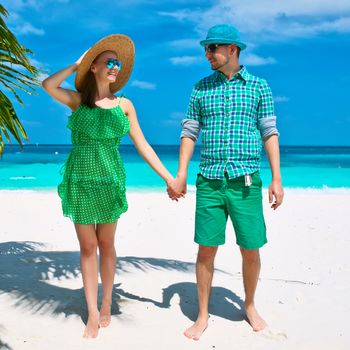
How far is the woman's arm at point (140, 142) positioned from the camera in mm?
3658

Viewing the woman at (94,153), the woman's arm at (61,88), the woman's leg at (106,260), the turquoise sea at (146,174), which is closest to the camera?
the woman's arm at (61,88)

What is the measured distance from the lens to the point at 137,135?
3.71 meters

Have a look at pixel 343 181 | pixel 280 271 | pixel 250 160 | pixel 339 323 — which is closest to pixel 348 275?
pixel 280 271

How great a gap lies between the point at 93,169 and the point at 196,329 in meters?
1.23

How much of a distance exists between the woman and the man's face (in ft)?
1.72

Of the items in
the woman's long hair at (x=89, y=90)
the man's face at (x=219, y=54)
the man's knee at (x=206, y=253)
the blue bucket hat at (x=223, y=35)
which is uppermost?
the blue bucket hat at (x=223, y=35)

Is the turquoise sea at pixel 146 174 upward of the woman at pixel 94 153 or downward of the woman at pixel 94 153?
downward

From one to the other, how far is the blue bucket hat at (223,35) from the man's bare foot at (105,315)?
1828mm

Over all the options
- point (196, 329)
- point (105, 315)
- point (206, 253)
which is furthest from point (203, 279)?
point (105, 315)

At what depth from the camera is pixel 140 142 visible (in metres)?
3.72

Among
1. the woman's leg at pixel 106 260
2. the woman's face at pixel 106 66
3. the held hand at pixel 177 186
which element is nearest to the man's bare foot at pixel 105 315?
the woman's leg at pixel 106 260

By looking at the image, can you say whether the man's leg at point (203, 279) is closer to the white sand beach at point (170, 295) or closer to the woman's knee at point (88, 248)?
the white sand beach at point (170, 295)

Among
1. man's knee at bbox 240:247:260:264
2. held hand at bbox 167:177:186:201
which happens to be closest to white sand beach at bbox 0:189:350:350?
man's knee at bbox 240:247:260:264

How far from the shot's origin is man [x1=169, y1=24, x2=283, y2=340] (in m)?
3.53
